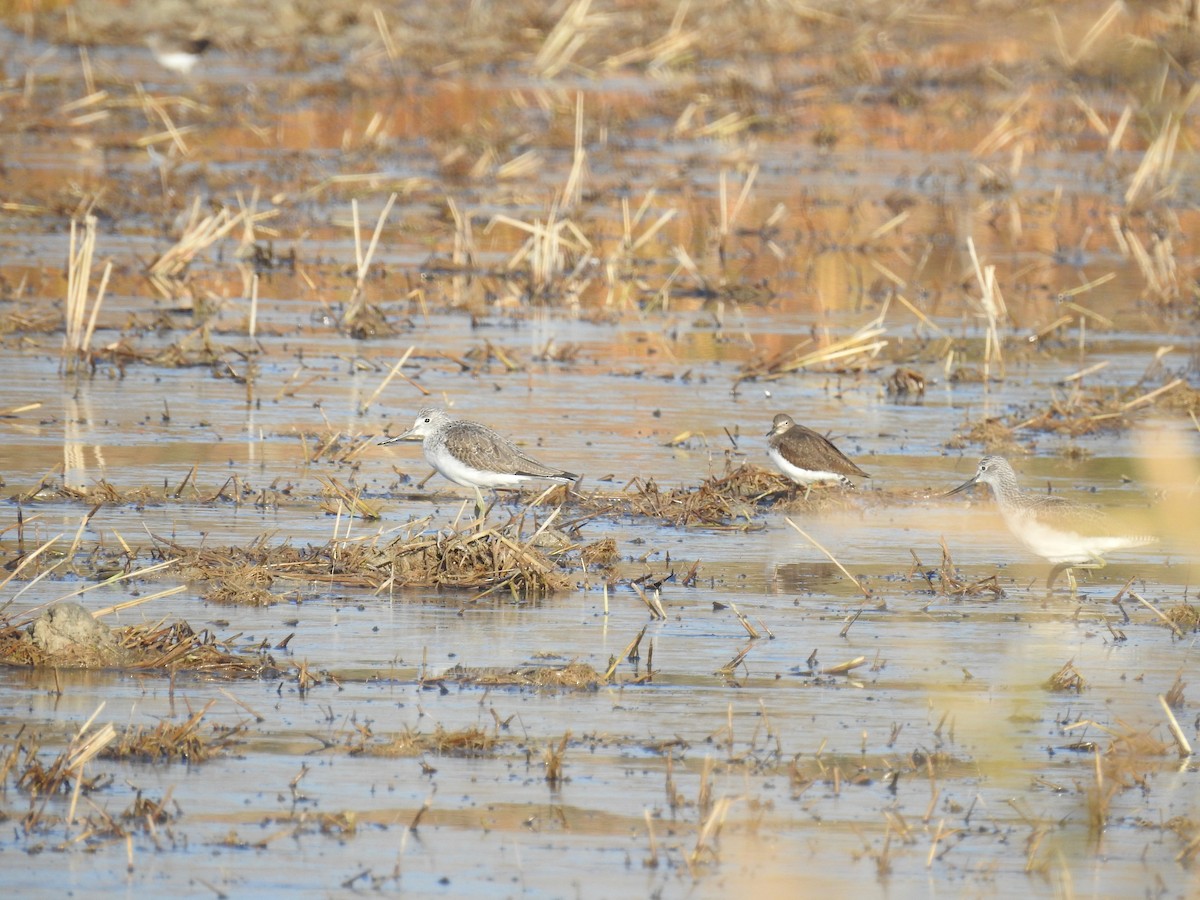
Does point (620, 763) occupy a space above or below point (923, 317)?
below

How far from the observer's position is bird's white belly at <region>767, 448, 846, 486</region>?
1151 cm

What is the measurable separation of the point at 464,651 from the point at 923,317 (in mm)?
8887

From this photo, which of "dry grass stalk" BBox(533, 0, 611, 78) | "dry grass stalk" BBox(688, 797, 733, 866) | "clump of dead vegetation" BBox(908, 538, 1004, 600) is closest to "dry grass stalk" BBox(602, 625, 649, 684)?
"dry grass stalk" BBox(688, 797, 733, 866)

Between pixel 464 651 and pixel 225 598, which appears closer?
pixel 464 651

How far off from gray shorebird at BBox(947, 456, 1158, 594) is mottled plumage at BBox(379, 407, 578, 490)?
245 centimetres

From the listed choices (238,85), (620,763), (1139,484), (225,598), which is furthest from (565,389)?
(238,85)

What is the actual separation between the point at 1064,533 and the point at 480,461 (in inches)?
122

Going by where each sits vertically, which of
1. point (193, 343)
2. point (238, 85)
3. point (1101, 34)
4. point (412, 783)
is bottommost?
point (412, 783)

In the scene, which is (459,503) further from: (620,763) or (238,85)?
(238,85)

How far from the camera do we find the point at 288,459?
12.1 m

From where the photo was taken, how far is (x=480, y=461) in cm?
1097

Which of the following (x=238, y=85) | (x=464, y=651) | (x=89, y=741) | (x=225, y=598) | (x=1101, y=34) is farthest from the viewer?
(x=238, y=85)

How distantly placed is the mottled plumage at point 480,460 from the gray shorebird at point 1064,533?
245 centimetres

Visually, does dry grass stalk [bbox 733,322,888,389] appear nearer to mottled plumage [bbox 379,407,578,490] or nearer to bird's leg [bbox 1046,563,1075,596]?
mottled plumage [bbox 379,407,578,490]
